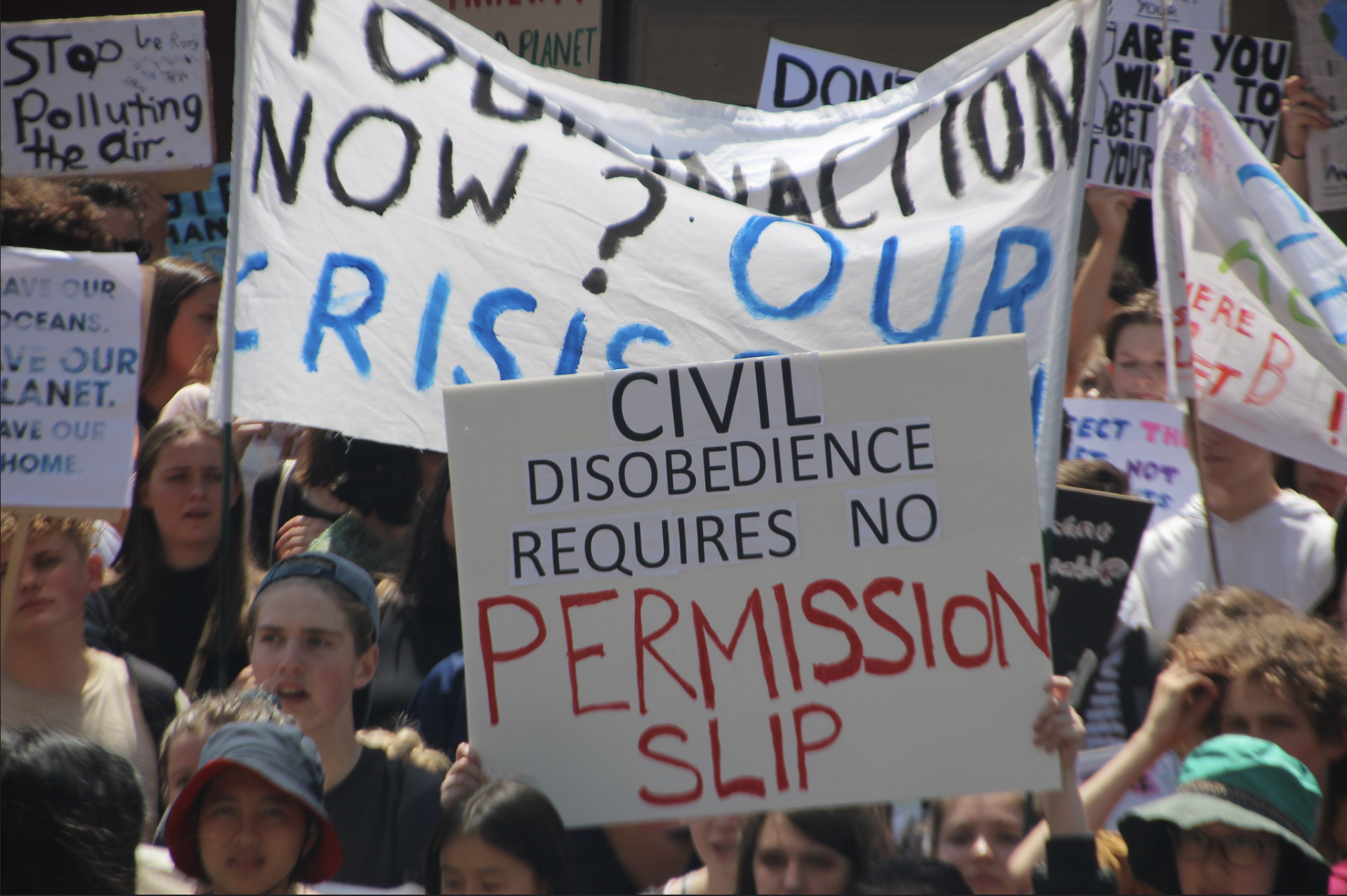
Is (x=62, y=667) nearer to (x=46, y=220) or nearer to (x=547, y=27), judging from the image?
(x=46, y=220)

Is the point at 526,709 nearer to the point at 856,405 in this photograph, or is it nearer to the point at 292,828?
the point at 292,828

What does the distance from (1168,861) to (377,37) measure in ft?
8.15

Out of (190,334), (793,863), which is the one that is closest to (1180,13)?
(190,334)

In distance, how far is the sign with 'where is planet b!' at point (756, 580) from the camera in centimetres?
256

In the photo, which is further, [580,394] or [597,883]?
[597,883]

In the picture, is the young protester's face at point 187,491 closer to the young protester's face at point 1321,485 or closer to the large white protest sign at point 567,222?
the large white protest sign at point 567,222

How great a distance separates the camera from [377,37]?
3.54 meters

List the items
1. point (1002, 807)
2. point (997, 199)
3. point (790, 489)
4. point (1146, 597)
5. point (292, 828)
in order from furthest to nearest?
point (1146, 597), point (997, 199), point (1002, 807), point (790, 489), point (292, 828)

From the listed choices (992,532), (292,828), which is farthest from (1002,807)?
(292,828)

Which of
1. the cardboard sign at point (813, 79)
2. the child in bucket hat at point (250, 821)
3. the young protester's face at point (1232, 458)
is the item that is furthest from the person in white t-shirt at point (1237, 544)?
the child in bucket hat at point (250, 821)

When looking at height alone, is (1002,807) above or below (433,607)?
below

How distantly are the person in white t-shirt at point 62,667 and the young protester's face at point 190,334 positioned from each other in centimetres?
150

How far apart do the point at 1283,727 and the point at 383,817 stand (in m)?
1.72

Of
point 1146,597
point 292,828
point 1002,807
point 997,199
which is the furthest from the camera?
point 1146,597
